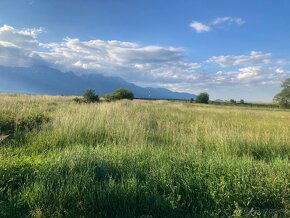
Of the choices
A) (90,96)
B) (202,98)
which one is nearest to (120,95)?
(90,96)

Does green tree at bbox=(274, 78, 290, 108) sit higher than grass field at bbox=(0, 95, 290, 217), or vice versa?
green tree at bbox=(274, 78, 290, 108)

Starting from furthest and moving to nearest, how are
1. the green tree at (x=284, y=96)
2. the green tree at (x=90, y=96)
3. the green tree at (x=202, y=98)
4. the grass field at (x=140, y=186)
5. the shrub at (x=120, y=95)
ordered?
the green tree at (x=202, y=98) < the green tree at (x=284, y=96) < the shrub at (x=120, y=95) < the green tree at (x=90, y=96) < the grass field at (x=140, y=186)

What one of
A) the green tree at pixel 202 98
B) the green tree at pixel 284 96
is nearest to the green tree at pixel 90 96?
the green tree at pixel 284 96

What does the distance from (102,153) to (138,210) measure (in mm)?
2523

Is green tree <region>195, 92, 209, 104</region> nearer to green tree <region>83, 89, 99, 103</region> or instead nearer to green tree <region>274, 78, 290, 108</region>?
green tree <region>274, 78, 290, 108</region>

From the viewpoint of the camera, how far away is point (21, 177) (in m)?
5.77

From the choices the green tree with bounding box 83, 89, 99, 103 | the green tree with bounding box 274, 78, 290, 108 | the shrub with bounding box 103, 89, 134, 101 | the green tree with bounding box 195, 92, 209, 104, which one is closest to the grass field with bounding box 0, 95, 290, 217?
the green tree with bounding box 83, 89, 99, 103

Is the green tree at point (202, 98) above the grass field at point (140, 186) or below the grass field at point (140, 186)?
above

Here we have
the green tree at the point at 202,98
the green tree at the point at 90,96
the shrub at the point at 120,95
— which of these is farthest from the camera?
the green tree at the point at 202,98

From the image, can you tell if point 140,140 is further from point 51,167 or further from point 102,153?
point 51,167

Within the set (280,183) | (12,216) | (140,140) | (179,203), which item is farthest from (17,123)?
(280,183)

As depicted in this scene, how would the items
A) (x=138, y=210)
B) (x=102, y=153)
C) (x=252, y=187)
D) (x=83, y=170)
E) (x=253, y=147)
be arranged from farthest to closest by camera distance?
1. (x=253, y=147)
2. (x=102, y=153)
3. (x=83, y=170)
4. (x=252, y=187)
5. (x=138, y=210)

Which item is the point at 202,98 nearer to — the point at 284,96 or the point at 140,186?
the point at 284,96

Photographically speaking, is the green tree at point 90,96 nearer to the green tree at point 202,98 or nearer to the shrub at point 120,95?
the shrub at point 120,95
